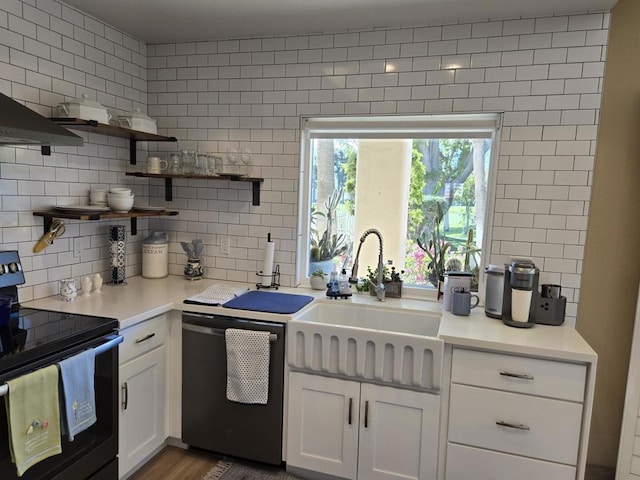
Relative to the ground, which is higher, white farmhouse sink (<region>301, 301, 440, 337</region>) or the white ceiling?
the white ceiling

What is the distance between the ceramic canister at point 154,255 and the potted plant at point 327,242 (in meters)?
0.96

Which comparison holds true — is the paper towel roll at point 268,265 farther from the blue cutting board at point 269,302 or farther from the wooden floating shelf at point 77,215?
the wooden floating shelf at point 77,215

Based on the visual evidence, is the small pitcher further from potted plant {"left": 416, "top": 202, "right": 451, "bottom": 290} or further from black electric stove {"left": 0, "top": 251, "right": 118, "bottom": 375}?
potted plant {"left": 416, "top": 202, "right": 451, "bottom": 290}

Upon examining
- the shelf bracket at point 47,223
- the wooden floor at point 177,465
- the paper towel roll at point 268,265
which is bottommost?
the wooden floor at point 177,465

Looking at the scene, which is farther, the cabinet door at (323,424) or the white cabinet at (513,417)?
the cabinet door at (323,424)

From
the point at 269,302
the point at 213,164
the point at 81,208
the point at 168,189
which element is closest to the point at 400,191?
the point at 269,302

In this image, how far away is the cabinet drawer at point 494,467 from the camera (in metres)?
1.91

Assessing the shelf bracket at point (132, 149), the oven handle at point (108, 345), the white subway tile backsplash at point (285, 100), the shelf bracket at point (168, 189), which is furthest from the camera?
the shelf bracket at point (168, 189)

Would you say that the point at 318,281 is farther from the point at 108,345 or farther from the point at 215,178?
the point at 108,345

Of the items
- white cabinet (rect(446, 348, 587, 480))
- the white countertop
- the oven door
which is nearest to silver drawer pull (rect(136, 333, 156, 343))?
the white countertop

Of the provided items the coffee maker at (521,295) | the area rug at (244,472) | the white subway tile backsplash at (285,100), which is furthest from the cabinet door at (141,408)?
the coffee maker at (521,295)

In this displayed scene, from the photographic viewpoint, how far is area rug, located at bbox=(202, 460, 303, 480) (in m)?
2.29

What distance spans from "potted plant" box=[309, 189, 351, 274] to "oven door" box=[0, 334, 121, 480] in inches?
52.6

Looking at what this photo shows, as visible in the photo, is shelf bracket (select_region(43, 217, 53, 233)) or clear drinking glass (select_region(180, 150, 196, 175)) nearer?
shelf bracket (select_region(43, 217, 53, 233))
